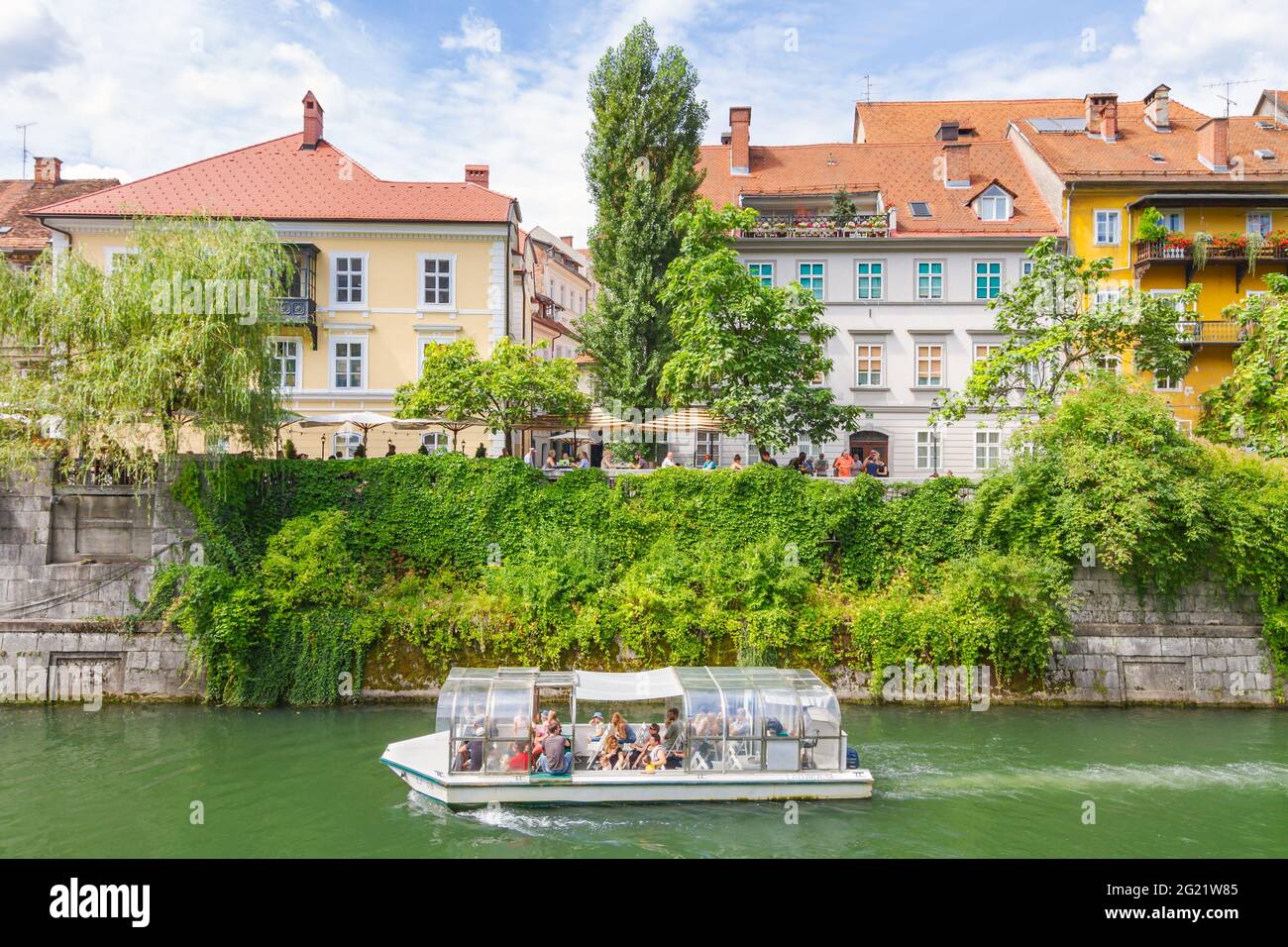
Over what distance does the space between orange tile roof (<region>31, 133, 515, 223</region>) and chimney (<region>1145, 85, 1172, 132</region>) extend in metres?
28.0

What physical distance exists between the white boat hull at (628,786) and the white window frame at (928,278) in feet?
76.7

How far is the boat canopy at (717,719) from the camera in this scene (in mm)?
14328

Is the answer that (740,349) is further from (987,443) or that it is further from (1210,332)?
(1210,332)

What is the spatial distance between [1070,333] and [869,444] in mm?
10141

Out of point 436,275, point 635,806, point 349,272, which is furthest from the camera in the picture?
point 436,275

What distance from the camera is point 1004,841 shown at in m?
13.0

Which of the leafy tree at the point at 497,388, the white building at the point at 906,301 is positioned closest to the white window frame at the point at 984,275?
the white building at the point at 906,301

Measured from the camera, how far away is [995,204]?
1347 inches

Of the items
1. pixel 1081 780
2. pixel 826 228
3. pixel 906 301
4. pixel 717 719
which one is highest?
pixel 826 228

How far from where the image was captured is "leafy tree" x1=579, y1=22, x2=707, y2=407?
29.0 meters

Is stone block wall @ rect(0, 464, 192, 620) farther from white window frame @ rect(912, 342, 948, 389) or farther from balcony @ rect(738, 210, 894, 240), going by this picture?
white window frame @ rect(912, 342, 948, 389)

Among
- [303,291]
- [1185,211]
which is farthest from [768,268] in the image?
[303,291]
